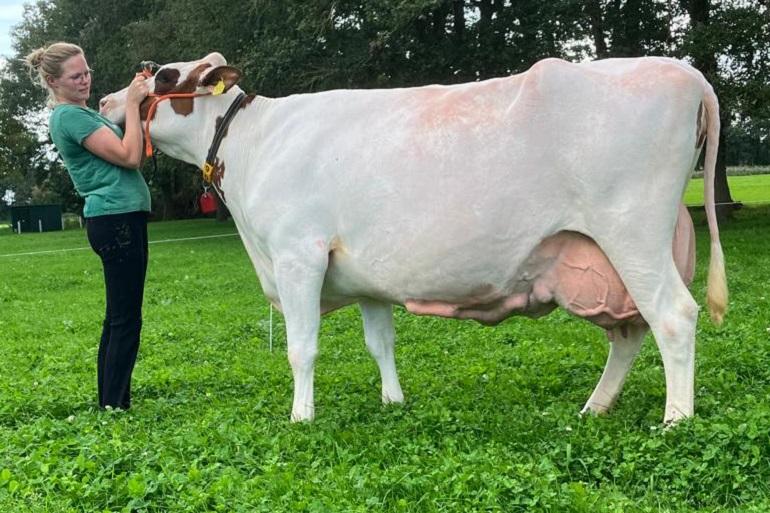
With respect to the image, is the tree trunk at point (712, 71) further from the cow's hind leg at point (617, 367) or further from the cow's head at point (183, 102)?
the cow's head at point (183, 102)

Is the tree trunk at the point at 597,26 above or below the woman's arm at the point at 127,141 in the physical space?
above

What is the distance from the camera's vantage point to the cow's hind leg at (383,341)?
6125 mm

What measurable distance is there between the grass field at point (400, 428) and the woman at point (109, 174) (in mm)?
713

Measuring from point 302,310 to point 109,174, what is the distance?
1.74 metres

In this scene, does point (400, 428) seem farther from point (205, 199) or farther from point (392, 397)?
point (205, 199)

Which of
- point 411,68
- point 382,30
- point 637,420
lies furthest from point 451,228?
point 411,68

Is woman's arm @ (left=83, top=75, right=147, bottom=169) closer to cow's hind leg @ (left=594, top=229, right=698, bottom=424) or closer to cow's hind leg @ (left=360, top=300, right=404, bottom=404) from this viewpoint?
cow's hind leg @ (left=360, top=300, right=404, bottom=404)

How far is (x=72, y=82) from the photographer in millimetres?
5953

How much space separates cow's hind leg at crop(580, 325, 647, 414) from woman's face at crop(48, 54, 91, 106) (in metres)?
4.02

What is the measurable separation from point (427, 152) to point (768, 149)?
68531 mm

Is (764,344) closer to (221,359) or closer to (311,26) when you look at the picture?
(221,359)

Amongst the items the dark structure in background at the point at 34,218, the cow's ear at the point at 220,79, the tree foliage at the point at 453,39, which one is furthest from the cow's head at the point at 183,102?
the dark structure in background at the point at 34,218

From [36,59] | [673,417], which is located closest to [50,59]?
[36,59]

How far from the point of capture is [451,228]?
5090 mm
